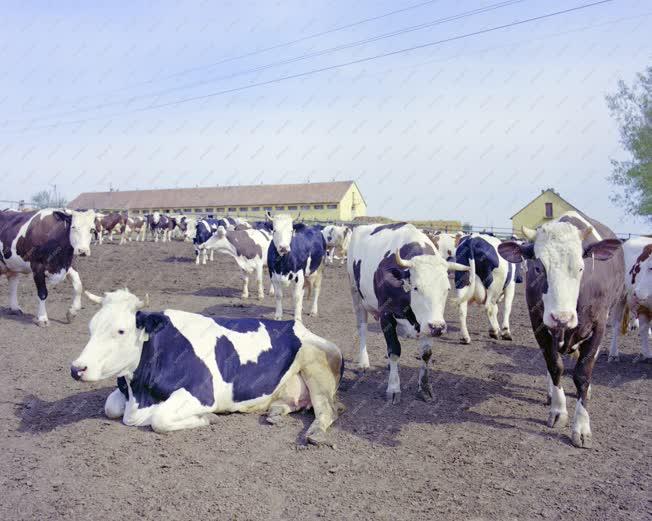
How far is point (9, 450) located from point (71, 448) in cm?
55

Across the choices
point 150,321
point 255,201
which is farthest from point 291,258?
point 255,201

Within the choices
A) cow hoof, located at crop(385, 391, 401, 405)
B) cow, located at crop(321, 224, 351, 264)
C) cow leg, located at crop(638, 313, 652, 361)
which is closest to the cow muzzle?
cow hoof, located at crop(385, 391, 401, 405)

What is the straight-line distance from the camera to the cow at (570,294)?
525 centimetres

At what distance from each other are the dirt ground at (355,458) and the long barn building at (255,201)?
174ft

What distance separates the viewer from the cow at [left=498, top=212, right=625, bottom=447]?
525 cm

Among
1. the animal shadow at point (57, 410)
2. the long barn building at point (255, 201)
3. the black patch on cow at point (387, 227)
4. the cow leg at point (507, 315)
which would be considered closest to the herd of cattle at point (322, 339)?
the black patch on cow at point (387, 227)

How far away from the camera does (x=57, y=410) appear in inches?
238

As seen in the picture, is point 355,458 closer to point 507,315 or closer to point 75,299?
point 507,315

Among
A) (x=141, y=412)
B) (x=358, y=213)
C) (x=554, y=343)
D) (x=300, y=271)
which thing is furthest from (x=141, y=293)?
(x=358, y=213)

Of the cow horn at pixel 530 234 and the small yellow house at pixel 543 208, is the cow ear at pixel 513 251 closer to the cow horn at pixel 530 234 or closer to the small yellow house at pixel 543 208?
the cow horn at pixel 530 234

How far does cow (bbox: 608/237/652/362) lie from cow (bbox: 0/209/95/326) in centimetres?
969

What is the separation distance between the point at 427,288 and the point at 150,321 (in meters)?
2.88

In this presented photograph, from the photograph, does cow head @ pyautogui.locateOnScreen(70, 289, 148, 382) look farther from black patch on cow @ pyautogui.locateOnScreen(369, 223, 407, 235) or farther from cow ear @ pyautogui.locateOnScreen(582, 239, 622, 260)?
cow ear @ pyautogui.locateOnScreen(582, 239, 622, 260)

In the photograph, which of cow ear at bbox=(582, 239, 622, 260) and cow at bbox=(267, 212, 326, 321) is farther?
cow at bbox=(267, 212, 326, 321)
